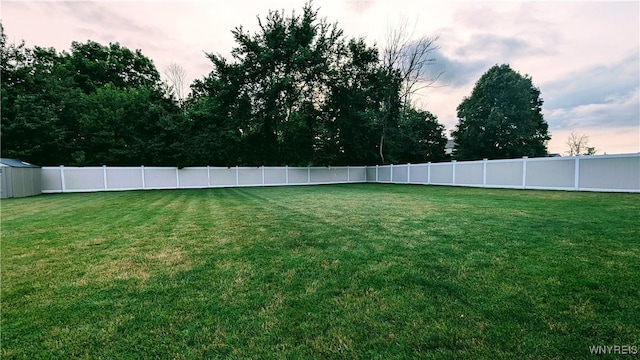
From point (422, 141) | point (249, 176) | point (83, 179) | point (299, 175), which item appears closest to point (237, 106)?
point (249, 176)

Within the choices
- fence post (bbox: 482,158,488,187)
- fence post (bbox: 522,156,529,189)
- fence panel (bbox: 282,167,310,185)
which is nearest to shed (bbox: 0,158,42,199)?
fence panel (bbox: 282,167,310,185)

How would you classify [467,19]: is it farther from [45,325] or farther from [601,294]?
[45,325]

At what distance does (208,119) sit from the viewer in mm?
19328

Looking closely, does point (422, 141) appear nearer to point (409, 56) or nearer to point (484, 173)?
point (409, 56)

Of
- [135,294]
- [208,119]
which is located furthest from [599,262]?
[208,119]

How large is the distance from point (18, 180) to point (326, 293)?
1569cm

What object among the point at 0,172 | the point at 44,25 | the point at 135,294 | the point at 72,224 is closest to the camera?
the point at 135,294

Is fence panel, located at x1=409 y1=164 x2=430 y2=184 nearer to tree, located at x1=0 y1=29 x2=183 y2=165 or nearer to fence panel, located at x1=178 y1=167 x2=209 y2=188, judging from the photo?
fence panel, located at x1=178 y1=167 x2=209 y2=188

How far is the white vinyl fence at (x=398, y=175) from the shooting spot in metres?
9.47

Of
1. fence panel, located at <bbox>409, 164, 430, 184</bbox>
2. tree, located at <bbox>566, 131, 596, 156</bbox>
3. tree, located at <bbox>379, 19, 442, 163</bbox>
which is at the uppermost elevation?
tree, located at <bbox>379, 19, 442, 163</bbox>

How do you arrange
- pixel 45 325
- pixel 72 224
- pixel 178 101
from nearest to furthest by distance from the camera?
pixel 45 325
pixel 72 224
pixel 178 101

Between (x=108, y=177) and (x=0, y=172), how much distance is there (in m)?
4.60

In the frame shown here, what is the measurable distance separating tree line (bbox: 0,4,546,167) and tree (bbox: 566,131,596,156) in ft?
47.0

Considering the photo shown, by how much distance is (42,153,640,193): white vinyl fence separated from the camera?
31.1 feet
